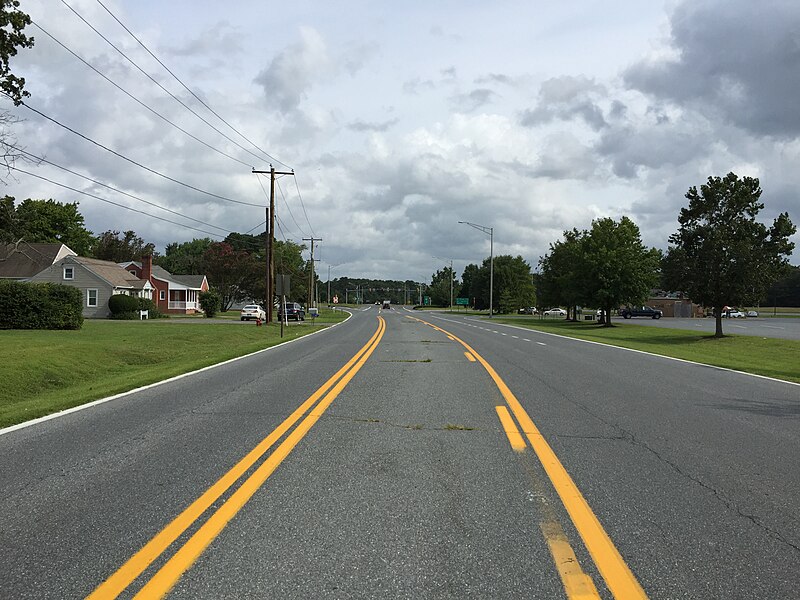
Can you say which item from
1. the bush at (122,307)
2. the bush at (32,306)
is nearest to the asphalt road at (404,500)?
the bush at (32,306)

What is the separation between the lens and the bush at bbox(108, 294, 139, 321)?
51.1m

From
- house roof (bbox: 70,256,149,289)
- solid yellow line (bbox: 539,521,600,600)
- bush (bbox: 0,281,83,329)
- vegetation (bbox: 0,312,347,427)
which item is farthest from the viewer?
house roof (bbox: 70,256,149,289)

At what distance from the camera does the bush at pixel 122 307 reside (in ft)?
168

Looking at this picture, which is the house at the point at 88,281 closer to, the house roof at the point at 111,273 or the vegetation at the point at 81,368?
the house roof at the point at 111,273

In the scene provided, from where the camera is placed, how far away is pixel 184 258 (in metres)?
128

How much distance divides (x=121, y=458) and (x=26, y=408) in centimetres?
460

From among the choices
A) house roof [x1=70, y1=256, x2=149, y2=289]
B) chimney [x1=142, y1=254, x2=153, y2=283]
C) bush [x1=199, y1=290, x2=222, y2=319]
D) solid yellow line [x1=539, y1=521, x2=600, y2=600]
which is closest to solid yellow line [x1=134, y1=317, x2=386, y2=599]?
solid yellow line [x1=539, y1=521, x2=600, y2=600]

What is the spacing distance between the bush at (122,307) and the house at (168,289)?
12.7 meters

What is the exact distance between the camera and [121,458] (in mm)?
6441

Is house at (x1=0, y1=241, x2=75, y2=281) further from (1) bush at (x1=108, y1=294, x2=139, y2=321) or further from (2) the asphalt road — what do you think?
(2) the asphalt road

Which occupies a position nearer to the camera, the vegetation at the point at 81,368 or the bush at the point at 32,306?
the vegetation at the point at 81,368

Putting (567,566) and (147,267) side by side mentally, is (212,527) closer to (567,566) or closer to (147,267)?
(567,566)

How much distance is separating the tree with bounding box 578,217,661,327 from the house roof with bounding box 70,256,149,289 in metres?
39.5

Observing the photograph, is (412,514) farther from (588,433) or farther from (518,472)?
(588,433)
